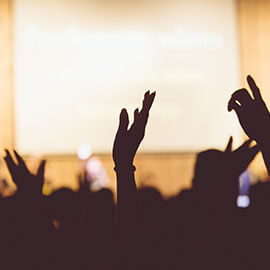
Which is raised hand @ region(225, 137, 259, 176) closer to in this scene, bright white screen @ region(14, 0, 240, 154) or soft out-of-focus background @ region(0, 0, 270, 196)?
soft out-of-focus background @ region(0, 0, 270, 196)

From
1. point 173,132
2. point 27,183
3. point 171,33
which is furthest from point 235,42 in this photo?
point 27,183

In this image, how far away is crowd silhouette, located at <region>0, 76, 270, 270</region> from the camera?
0.89 metres

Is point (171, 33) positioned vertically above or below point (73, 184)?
above

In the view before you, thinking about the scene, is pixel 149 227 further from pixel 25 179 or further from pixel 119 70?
pixel 119 70

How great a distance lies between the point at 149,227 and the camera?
1.06m

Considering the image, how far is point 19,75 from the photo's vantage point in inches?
198

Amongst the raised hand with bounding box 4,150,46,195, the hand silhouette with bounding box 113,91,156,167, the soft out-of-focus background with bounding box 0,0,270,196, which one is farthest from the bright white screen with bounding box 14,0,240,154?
the hand silhouette with bounding box 113,91,156,167

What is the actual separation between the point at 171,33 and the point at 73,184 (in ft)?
6.21

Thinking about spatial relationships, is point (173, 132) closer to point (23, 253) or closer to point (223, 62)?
point (223, 62)

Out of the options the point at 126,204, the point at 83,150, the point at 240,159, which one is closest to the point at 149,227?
the point at 126,204

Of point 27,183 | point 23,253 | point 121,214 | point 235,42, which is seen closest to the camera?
point 121,214

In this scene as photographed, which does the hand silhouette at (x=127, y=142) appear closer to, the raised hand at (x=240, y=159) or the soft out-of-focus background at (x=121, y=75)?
the raised hand at (x=240, y=159)

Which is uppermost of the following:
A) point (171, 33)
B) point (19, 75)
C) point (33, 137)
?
point (171, 33)

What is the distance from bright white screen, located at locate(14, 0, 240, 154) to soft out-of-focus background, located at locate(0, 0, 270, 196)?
1cm
